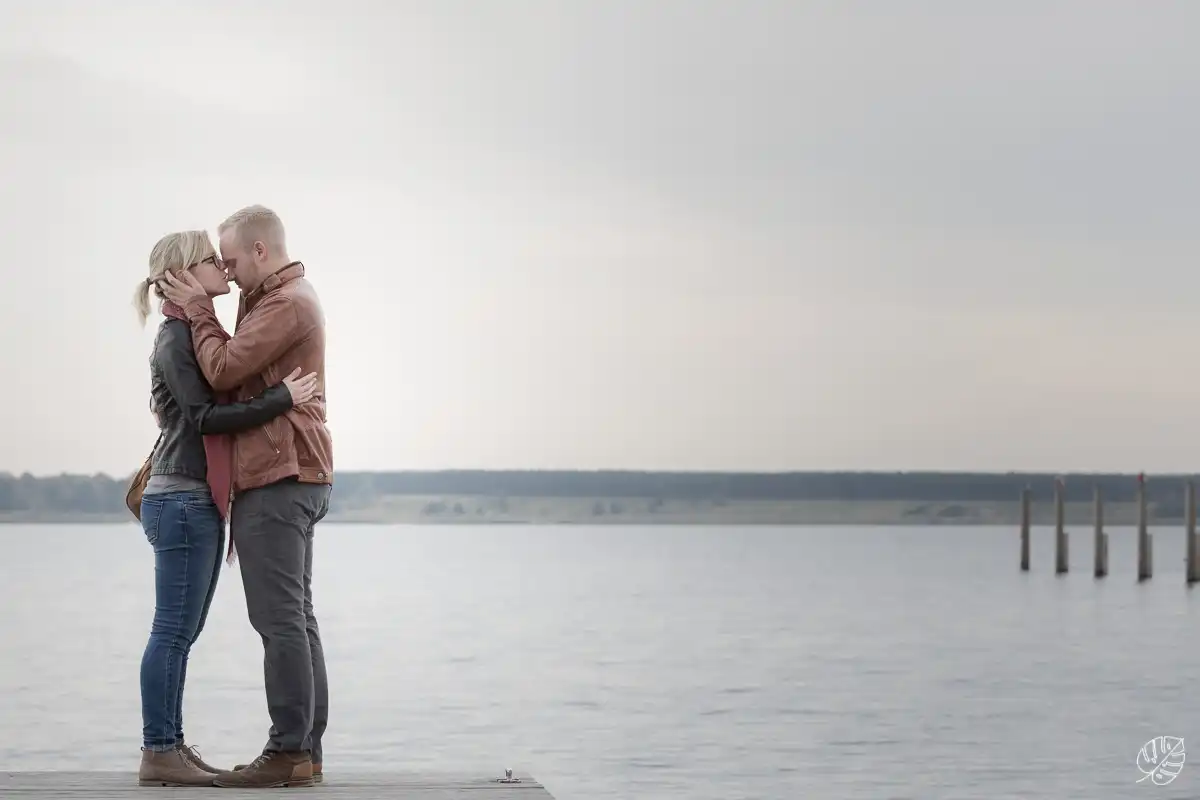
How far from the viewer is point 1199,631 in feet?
135

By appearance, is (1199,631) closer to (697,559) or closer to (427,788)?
(427,788)

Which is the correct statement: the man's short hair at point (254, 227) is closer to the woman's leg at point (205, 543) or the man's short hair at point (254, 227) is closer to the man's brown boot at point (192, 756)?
the woman's leg at point (205, 543)

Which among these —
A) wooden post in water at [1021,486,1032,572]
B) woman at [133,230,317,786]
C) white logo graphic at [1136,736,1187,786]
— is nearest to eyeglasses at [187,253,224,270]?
woman at [133,230,317,786]

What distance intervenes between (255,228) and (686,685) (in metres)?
22.8

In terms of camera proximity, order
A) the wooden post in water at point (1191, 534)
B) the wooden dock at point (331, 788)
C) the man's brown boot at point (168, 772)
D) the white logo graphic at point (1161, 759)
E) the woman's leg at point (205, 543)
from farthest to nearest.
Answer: the wooden post in water at point (1191, 534) < the white logo graphic at point (1161, 759) < the man's brown boot at point (168, 772) < the woman's leg at point (205, 543) < the wooden dock at point (331, 788)

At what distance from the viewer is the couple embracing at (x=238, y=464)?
5.88 meters

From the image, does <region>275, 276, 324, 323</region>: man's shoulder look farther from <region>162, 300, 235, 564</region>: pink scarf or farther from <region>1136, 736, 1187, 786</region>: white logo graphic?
<region>1136, 736, 1187, 786</region>: white logo graphic

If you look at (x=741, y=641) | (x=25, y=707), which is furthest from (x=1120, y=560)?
(x=25, y=707)

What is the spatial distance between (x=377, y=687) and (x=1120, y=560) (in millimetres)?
70018

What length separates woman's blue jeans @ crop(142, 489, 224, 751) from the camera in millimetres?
5941

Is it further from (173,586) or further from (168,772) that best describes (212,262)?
(168,772)

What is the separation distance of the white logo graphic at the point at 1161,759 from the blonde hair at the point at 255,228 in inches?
588

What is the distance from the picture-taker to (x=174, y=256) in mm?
5984

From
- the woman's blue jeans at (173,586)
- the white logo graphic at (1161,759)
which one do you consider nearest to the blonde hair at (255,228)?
the woman's blue jeans at (173,586)
